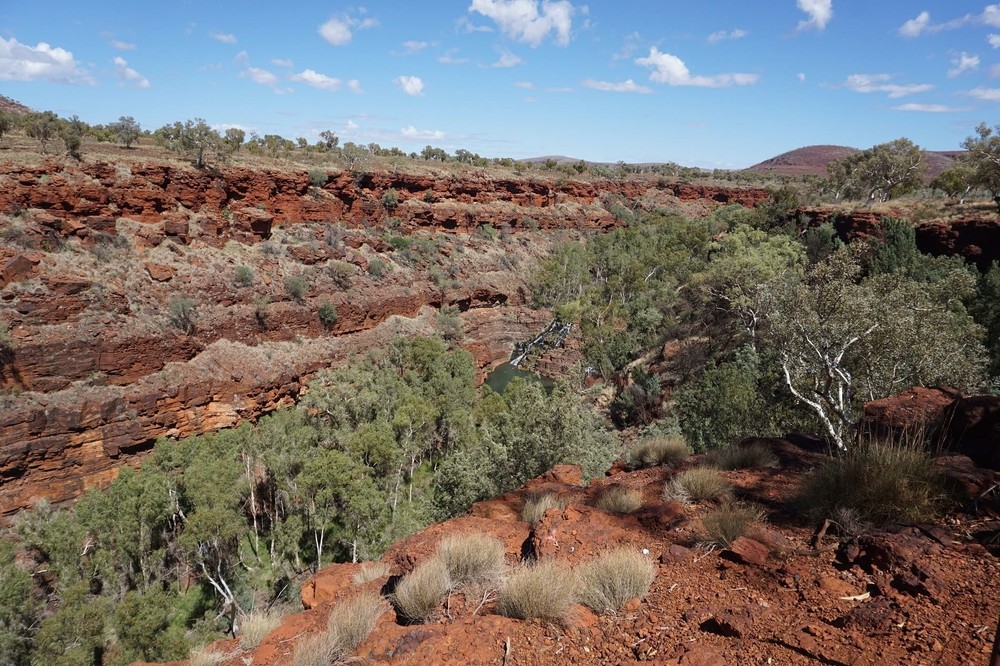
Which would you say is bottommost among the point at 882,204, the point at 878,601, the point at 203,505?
the point at 203,505

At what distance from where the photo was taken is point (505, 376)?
38.6 m

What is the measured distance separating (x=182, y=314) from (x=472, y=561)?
82.4 ft

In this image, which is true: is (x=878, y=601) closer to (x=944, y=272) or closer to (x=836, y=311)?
(x=836, y=311)

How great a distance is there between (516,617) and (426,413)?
728 inches

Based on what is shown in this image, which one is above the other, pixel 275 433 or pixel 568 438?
pixel 568 438

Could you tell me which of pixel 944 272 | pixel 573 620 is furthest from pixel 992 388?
pixel 573 620

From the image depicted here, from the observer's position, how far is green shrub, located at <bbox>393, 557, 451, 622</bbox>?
4.60 m

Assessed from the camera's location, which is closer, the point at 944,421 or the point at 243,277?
the point at 944,421

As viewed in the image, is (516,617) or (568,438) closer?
(516,617)

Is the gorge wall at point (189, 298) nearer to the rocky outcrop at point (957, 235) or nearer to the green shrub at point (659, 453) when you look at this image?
the green shrub at point (659, 453)

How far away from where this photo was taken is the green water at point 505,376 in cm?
3662

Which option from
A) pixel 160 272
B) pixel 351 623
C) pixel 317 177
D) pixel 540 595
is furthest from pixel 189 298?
pixel 540 595

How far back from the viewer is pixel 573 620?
13.3 feet

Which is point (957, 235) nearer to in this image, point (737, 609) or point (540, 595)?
point (737, 609)
